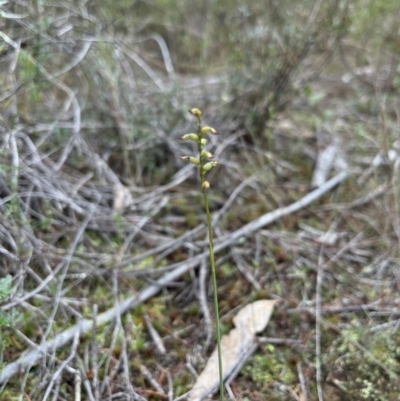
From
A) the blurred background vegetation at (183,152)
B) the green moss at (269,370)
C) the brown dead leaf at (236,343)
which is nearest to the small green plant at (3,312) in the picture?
the blurred background vegetation at (183,152)

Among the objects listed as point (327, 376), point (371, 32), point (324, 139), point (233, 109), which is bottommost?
point (327, 376)

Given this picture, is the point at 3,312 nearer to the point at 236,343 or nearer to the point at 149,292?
the point at 149,292

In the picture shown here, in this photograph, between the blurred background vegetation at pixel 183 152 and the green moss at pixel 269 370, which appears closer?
the green moss at pixel 269 370

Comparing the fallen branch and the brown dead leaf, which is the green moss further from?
the fallen branch

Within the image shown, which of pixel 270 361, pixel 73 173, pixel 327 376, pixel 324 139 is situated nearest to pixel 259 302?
pixel 270 361

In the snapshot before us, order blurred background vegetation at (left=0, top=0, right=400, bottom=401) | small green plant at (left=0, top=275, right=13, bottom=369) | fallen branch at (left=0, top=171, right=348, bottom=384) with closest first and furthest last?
1. small green plant at (left=0, top=275, right=13, bottom=369)
2. fallen branch at (left=0, top=171, right=348, bottom=384)
3. blurred background vegetation at (left=0, top=0, right=400, bottom=401)

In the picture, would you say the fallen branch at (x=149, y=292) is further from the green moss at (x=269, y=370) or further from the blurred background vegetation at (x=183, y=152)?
the green moss at (x=269, y=370)

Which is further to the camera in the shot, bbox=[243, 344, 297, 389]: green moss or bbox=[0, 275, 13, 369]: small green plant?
bbox=[243, 344, 297, 389]: green moss

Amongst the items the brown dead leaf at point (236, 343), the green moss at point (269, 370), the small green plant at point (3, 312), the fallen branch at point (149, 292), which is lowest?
the green moss at point (269, 370)

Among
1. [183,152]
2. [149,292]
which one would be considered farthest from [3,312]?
[183,152]

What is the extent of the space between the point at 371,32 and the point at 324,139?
2.88 ft

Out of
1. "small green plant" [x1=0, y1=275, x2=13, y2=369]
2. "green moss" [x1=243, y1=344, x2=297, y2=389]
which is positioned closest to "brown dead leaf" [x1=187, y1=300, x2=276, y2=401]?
"green moss" [x1=243, y1=344, x2=297, y2=389]

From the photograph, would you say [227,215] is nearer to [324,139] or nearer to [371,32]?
[324,139]

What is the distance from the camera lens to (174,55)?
150 inches
